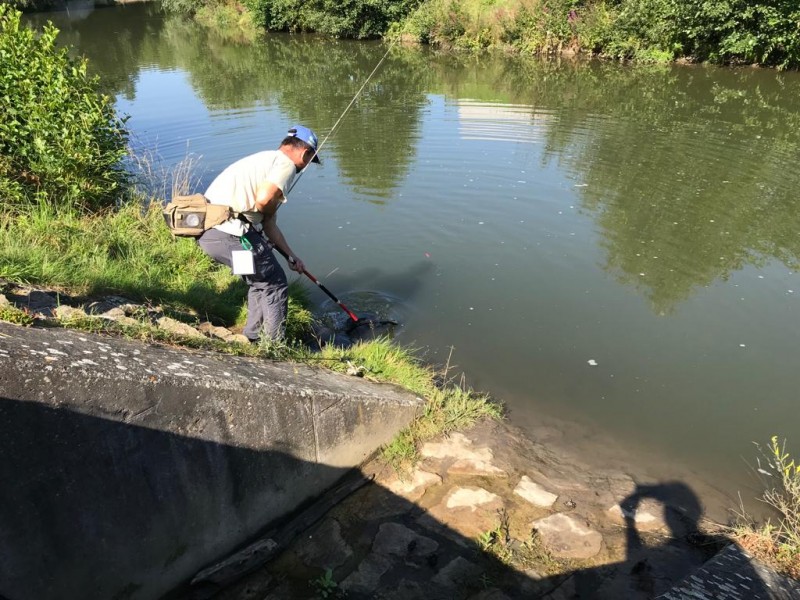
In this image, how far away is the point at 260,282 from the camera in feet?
15.4

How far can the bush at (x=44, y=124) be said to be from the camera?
18.9ft

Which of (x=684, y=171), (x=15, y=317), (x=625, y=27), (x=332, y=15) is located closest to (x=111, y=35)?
(x=332, y=15)

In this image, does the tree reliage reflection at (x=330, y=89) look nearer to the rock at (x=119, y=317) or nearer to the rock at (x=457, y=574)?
the rock at (x=119, y=317)

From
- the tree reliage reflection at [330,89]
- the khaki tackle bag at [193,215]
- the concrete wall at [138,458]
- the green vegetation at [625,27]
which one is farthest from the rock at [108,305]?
the green vegetation at [625,27]

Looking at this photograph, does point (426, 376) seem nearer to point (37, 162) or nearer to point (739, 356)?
point (739, 356)

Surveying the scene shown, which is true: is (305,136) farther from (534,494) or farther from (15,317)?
(534,494)

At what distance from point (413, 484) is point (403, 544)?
20.1 inches

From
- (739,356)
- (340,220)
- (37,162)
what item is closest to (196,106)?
(340,220)

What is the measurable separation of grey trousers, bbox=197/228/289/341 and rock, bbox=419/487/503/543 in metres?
1.84

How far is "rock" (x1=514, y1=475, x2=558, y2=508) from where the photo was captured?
12.2 feet

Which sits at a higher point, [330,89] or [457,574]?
[330,89]

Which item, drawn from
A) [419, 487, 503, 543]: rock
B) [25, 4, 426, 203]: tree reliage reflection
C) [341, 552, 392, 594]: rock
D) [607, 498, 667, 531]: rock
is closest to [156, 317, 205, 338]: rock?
[341, 552, 392, 594]: rock

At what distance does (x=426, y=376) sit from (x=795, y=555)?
275 cm

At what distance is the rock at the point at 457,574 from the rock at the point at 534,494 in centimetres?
71
